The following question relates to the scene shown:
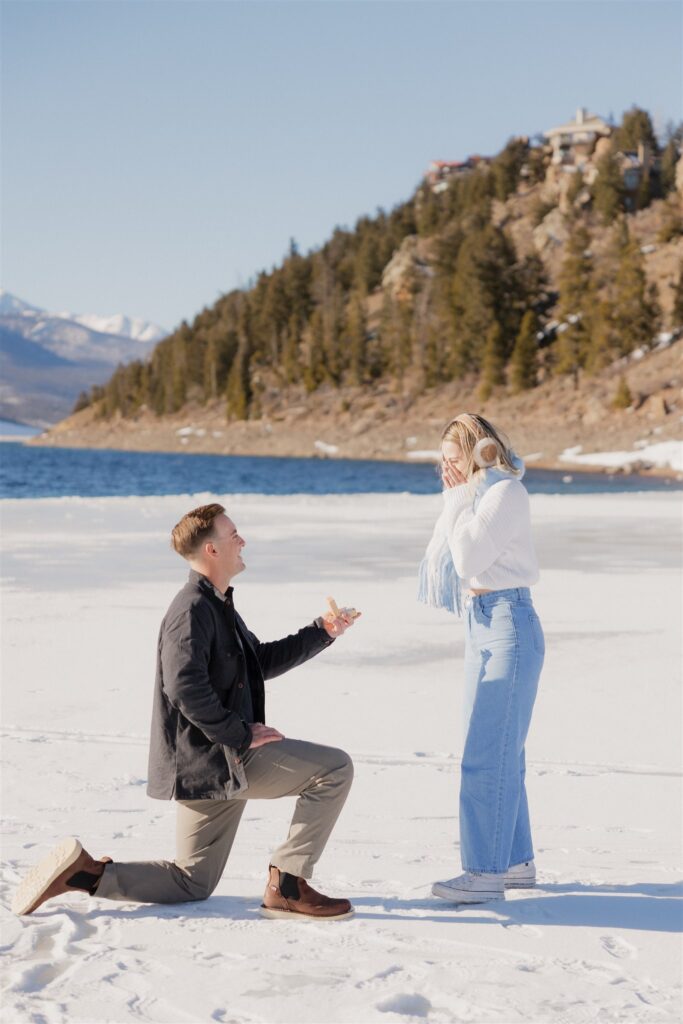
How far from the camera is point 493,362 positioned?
102 m

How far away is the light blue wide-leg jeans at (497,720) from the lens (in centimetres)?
441

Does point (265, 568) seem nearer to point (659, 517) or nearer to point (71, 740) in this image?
point (71, 740)

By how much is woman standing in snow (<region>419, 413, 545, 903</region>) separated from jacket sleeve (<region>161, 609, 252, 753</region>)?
0.96 m

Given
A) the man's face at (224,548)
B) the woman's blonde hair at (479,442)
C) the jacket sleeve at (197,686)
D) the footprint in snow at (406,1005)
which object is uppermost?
the woman's blonde hair at (479,442)

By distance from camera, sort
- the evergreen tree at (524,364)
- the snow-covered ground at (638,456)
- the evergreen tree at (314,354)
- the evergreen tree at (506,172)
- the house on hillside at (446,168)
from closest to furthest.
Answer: the snow-covered ground at (638,456)
the evergreen tree at (524,364)
the evergreen tree at (314,354)
the evergreen tree at (506,172)
the house on hillside at (446,168)

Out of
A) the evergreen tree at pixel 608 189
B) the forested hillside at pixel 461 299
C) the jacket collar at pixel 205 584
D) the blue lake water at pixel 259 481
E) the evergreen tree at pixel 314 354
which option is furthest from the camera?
the evergreen tree at pixel 608 189

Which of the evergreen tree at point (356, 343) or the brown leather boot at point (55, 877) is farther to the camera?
the evergreen tree at point (356, 343)

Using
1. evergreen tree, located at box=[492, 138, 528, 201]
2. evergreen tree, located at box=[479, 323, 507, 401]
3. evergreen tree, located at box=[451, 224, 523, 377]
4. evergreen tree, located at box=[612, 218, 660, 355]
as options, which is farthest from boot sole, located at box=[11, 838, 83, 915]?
evergreen tree, located at box=[492, 138, 528, 201]

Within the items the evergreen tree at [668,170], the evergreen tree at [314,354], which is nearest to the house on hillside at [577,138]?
the evergreen tree at [668,170]

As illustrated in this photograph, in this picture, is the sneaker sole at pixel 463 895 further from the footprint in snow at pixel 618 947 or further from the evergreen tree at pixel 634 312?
the evergreen tree at pixel 634 312

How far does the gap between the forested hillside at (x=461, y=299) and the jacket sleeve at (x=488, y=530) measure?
297ft

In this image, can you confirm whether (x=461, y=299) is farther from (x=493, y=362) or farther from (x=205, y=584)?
(x=205, y=584)

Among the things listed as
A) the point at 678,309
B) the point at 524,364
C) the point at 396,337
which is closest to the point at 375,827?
the point at 678,309

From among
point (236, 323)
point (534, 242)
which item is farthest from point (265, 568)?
point (236, 323)
